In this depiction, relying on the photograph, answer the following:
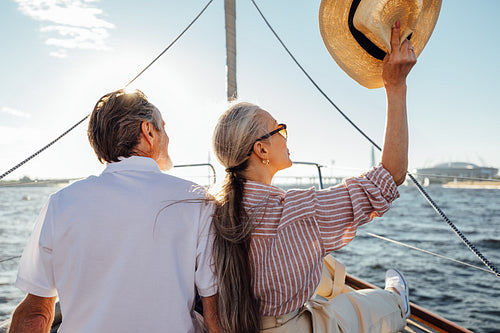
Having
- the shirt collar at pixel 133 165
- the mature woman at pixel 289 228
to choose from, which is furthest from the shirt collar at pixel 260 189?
the shirt collar at pixel 133 165

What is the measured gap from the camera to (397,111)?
0.86 metres

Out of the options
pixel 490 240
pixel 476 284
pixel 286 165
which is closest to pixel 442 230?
pixel 490 240

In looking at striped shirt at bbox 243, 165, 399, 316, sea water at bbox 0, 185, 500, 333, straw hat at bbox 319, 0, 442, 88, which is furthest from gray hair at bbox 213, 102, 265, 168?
sea water at bbox 0, 185, 500, 333

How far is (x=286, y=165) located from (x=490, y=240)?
12046mm

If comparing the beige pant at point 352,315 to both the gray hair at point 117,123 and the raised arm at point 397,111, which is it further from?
the gray hair at point 117,123

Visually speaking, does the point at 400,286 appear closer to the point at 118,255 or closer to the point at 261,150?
the point at 261,150

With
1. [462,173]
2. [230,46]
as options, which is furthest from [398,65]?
[462,173]

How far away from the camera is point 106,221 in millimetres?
755

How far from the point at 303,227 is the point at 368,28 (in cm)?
56

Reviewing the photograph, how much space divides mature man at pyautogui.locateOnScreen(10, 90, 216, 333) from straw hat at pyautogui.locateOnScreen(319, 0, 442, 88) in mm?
623

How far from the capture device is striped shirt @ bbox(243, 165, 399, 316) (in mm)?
830

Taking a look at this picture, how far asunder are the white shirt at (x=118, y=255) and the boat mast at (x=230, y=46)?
1456 millimetres

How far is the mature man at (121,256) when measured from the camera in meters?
0.75

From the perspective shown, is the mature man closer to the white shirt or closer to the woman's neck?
the white shirt
